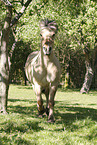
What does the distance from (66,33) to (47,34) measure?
15.4 metres

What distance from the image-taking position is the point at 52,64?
7387 mm

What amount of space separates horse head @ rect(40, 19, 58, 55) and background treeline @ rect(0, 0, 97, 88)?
482cm

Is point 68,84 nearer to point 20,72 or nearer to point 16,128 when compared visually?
point 20,72

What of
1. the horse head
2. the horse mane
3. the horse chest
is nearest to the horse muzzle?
the horse head

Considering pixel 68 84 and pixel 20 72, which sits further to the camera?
pixel 20 72

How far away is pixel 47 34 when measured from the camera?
702 cm

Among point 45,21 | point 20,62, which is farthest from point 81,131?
point 20,62

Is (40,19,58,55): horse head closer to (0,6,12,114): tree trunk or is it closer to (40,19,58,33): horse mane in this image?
(40,19,58,33): horse mane

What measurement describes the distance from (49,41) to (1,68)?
255 cm

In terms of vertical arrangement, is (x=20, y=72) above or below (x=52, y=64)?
below

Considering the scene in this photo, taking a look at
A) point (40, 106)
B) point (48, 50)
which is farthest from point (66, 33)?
point (48, 50)

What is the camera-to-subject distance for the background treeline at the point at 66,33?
17453 mm

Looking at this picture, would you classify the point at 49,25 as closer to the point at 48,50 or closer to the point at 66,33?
the point at 48,50

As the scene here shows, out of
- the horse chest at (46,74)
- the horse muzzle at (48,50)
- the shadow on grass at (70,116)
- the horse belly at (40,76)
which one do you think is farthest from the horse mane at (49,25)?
the shadow on grass at (70,116)
